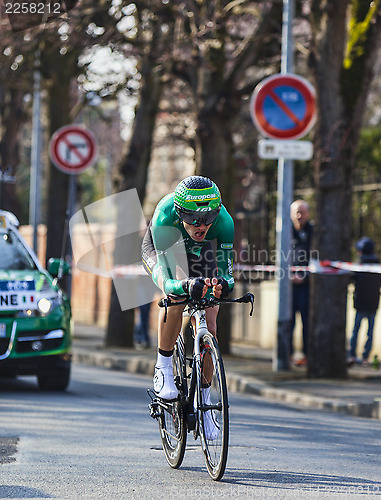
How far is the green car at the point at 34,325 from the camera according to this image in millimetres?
10609

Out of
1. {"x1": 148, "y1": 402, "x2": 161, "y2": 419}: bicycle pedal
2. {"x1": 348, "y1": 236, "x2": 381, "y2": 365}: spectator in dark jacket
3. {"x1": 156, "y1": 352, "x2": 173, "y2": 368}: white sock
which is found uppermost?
{"x1": 348, "y1": 236, "x2": 381, "y2": 365}: spectator in dark jacket

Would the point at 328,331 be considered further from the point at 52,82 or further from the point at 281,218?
the point at 52,82

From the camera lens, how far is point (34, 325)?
10.7 m

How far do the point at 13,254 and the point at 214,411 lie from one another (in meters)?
5.68

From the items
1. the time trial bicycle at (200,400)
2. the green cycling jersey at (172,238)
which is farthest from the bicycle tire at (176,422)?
the green cycling jersey at (172,238)

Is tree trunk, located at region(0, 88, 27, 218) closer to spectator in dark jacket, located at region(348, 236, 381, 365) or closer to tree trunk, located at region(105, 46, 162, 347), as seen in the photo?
tree trunk, located at region(105, 46, 162, 347)

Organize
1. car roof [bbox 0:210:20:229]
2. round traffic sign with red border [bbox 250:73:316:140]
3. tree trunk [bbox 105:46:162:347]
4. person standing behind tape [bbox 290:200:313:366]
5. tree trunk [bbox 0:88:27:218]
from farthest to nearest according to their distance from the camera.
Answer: tree trunk [bbox 0:88:27:218], tree trunk [bbox 105:46:162:347], person standing behind tape [bbox 290:200:313:366], round traffic sign with red border [bbox 250:73:316:140], car roof [bbox 0:210:20:229]

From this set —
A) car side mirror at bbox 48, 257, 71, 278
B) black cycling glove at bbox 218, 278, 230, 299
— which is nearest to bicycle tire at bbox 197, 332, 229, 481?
black cycling glove at bbox 218, 278, 230, 299

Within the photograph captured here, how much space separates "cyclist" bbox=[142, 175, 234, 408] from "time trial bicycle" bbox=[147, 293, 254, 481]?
7 cm

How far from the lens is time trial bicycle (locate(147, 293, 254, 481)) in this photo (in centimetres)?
614

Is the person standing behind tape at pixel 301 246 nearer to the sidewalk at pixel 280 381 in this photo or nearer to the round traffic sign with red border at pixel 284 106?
the sidewalk at pixel 280 381

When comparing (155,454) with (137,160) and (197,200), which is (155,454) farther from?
(137,160)

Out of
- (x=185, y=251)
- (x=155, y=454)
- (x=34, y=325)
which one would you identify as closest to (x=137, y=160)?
(x=34, y=325)

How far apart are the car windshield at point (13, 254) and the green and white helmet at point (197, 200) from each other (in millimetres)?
5230
